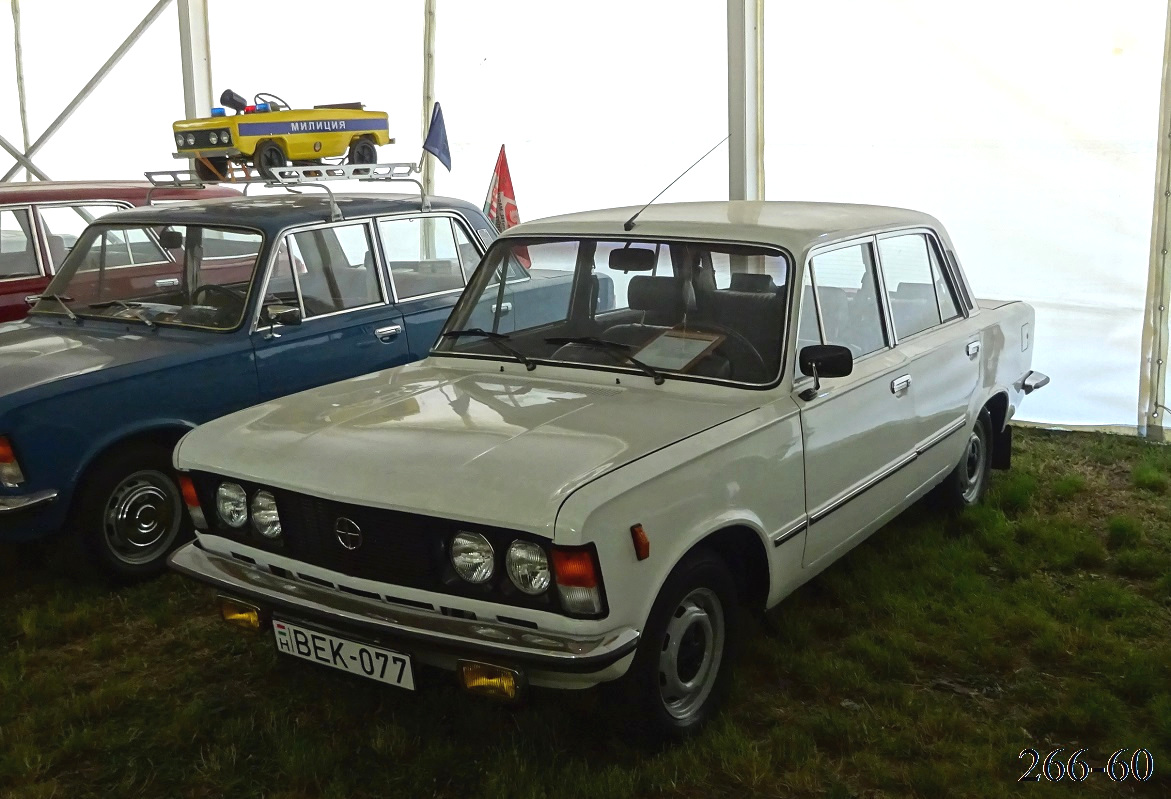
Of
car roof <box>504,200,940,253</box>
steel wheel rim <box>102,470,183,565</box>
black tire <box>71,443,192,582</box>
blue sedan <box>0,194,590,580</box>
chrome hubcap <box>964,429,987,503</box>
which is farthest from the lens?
chrome hubcap <box>964,429,987,503</box>

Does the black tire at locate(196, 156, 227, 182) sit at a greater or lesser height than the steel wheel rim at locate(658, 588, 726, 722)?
greater

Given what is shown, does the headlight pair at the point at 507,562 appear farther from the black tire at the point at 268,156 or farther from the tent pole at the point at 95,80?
the tent pole at the point at 95,80

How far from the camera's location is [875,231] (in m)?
4.36

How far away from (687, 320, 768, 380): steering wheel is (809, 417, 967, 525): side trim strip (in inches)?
21.6

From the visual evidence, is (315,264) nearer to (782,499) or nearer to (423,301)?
(423,301)

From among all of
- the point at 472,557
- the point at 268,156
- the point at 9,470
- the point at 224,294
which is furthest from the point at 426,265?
the point at 472,557

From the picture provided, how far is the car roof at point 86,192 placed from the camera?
711 cm

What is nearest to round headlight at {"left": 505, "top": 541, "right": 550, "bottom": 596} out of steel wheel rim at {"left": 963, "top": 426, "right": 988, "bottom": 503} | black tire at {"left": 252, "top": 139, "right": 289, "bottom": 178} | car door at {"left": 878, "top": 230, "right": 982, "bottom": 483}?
car door at {"left": 878, "top": 230, "right": 982, "bottom": 483}

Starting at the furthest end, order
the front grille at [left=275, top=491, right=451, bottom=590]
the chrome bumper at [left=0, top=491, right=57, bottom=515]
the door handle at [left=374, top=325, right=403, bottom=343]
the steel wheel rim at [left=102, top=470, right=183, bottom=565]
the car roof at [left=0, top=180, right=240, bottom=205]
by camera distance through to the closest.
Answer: the car roof at [left=0, top=180, right=240, bottom=205], the door handle at [left=374, top=325, right=403, bottom=343], the steel wheel rim at [left=102, top=470, right=183, bottom=565], the chrome bumper at [left=0, top=491, right=57, bottom=515], the front grille at [left=275, top=491, right=451, bottom=590]

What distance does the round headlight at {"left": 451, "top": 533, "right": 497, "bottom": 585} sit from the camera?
2.88 m

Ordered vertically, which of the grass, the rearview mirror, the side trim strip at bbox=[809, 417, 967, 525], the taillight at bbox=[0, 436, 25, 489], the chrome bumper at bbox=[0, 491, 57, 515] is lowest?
the grass

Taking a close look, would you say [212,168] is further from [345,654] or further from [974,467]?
[974,467]

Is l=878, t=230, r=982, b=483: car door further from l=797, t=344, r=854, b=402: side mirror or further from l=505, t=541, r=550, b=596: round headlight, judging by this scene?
l=505, t=541, r=550, b=596: round headlight

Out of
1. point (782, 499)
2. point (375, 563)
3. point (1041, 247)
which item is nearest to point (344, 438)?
point (375, 563)
